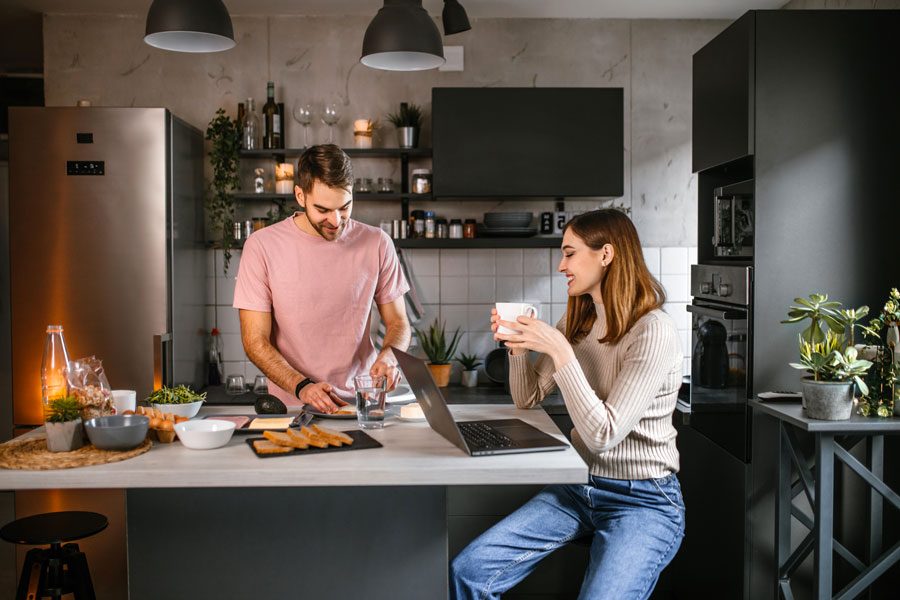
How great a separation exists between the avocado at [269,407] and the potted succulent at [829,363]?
1525 millimetres

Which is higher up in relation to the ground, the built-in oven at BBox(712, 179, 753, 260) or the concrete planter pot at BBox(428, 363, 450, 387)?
the built-in oven at BBox(712, 179, 753, 260)

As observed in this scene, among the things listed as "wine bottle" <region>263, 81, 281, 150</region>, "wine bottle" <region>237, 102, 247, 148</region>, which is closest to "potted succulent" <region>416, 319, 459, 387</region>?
"wine bottle" <region>263, 81, 281, 150</region>

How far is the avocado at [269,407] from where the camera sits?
211cm

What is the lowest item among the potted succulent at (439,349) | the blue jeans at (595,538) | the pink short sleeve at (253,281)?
the blue jeans at (595,538)

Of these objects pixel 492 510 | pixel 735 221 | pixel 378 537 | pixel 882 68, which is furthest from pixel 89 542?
pixel 882 68

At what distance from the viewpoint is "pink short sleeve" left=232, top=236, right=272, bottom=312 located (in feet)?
8.66

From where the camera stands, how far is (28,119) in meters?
3.55

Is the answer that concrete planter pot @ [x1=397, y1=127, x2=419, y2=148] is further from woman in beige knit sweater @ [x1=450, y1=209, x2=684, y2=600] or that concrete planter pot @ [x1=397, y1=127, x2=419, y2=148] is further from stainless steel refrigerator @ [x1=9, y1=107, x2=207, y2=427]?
woman in beige knit sweater @ [x1=450, y1=209, x2=684, y2=600]

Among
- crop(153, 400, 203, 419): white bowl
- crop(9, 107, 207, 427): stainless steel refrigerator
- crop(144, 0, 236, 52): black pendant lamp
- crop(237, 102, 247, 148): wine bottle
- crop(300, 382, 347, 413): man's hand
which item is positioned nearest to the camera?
crop(153, 400, 203, 419): white bowl

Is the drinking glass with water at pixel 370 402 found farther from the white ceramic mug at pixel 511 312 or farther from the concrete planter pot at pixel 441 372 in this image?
the concrete planter pot at pixel 441 372

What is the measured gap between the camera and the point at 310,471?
1.58m

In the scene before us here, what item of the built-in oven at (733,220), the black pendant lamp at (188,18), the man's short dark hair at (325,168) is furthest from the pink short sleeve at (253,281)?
the built-in oven at (733,220)

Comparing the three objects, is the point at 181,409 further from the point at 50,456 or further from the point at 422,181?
the point at 422,181

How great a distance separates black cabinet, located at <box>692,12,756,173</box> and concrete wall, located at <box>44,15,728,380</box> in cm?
103
